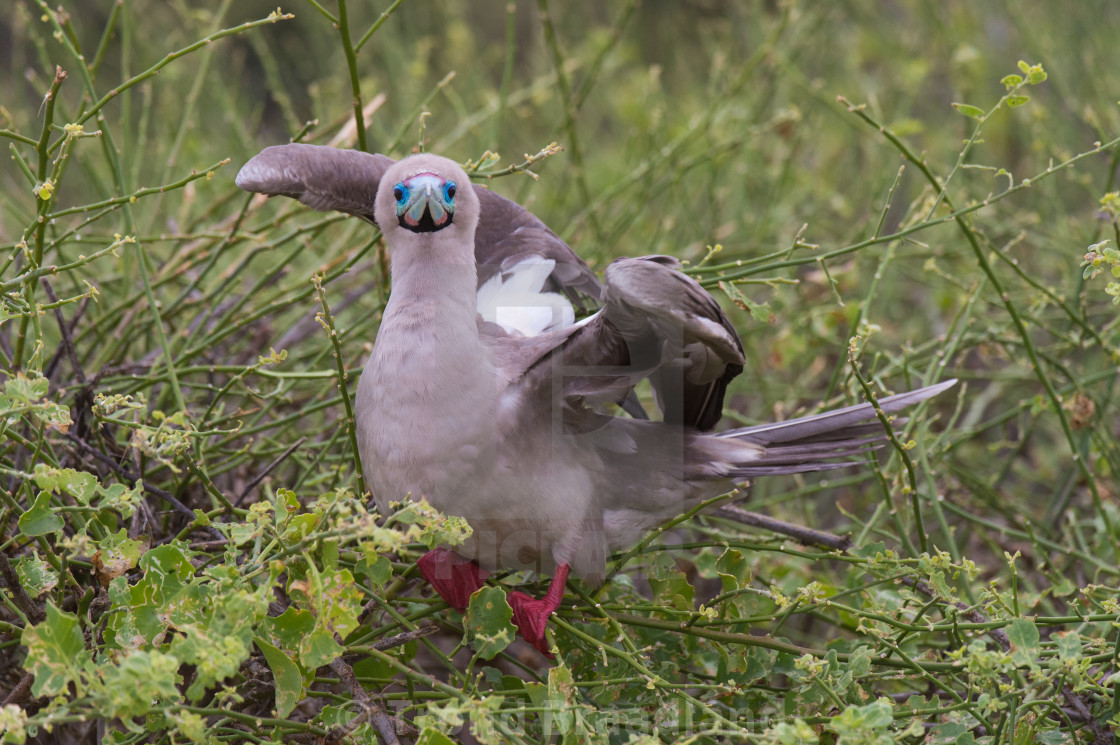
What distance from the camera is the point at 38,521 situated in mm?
1768

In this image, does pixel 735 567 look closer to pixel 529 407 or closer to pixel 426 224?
pixel 529 407

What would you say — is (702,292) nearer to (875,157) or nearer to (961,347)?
(961,347)

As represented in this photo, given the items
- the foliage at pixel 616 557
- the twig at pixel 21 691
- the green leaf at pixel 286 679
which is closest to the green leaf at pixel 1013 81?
the foliage at pixel 616 557

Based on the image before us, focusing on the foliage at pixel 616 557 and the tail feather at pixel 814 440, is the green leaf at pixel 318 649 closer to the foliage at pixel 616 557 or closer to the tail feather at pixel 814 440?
the foliage at pixel 616 557

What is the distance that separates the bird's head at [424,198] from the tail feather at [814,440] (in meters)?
0.89

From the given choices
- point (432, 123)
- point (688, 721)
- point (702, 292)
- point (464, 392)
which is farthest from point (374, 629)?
point (432, 123)

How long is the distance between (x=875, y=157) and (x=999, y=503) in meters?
2.66

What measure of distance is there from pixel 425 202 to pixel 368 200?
334 mm

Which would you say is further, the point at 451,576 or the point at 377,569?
the point at 451,576

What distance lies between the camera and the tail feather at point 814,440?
8.62 feet

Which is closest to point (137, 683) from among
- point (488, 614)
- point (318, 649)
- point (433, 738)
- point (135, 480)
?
point (318, 649)

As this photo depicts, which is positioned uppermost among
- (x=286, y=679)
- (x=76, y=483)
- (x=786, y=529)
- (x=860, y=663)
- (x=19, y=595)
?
(x=76, y=483)

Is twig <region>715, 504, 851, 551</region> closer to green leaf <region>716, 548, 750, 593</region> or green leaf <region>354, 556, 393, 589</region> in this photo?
green leaf <region>716, 548, 750, 593</region>

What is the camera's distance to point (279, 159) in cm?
261
